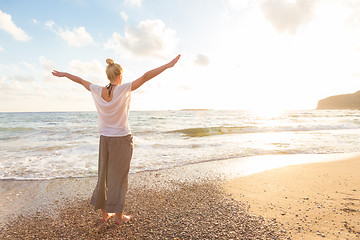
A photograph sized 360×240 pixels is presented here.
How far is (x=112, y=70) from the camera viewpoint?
9.36ft

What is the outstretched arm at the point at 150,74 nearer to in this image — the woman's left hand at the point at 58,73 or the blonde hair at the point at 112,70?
the blonde hair at the point at 112,70

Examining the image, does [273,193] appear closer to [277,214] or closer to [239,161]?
[277,214]

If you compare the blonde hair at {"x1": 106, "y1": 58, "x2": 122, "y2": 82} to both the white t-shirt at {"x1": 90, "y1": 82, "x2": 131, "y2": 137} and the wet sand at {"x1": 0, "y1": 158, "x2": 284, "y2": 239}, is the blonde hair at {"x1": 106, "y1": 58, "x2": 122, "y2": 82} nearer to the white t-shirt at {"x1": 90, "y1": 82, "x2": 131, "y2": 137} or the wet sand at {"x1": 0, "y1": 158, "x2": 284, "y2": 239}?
the white t-shirt at {"x1": 90, "y1": 82, "x2": 131, "y2": 137}

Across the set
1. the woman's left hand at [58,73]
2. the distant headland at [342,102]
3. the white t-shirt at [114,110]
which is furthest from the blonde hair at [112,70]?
the distant headland at [342,102]

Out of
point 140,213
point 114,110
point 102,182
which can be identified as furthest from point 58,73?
point 140,213

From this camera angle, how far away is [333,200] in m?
3.58

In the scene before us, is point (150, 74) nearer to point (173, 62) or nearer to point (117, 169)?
point (173, 62)

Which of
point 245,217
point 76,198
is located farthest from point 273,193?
point 76,198

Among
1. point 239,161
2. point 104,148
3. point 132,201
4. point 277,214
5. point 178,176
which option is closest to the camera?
point 104,148

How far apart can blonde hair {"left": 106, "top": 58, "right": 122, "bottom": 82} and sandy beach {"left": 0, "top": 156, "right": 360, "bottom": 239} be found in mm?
2226

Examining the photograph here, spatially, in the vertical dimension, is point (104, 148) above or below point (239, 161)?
above

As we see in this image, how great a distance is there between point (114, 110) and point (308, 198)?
12.4ft

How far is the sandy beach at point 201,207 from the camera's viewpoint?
278cm

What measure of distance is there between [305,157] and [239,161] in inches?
102
